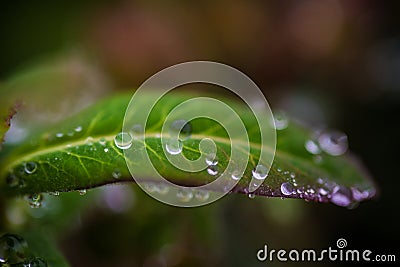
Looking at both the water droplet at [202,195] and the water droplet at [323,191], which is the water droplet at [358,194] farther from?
the water droplet at [202,195]

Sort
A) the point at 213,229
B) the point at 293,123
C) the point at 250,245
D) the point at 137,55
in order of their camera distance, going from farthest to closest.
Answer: the point at 137,55, the point at 250,245, the point at 213,229, the point at 293,123

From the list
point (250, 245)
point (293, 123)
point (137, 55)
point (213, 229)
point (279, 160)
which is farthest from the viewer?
point (137, 55)

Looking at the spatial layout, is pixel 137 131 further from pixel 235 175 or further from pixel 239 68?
pixel 239 68

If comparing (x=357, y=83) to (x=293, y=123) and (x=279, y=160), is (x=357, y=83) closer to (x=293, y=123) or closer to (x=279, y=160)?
(x=293, y=123)

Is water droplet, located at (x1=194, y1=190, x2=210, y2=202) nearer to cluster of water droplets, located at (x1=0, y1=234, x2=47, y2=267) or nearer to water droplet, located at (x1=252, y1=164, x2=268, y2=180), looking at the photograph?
water droplet, located at (x1=252, y1=164, x2=268, y2=180)

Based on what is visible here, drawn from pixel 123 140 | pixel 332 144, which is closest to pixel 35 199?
pixel 123 140

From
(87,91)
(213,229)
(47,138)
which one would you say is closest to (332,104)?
(213,229)
